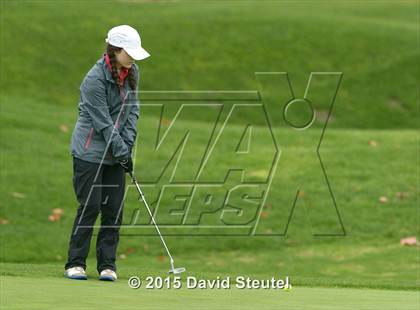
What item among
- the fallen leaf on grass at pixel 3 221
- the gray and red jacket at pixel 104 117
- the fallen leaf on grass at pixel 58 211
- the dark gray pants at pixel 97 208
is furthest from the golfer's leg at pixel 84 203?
the fallen leaf on grass at pixel 58 211

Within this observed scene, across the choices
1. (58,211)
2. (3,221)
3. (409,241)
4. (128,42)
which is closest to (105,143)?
(128,42)

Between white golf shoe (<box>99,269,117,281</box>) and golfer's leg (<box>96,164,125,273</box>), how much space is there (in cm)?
18

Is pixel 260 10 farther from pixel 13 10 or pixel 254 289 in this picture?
pixel 254 289

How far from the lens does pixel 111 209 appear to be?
906 centimetres

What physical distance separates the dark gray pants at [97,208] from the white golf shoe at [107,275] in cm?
8

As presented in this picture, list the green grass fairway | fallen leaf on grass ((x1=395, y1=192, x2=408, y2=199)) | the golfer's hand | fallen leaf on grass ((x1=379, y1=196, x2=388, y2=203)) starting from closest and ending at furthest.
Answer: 1. the green grass fairway
2. the golfer's hand
3. fallen leaf on grass ((x1=379, y1=196, x2=388, y2=203))
4. fallen leaf on grass ((x1=395, y1=192, x2=408, y2=199))

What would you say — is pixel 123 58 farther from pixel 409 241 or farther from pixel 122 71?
pixel 409 241

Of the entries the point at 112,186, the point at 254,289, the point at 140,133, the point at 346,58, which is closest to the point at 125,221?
the point at 140,133

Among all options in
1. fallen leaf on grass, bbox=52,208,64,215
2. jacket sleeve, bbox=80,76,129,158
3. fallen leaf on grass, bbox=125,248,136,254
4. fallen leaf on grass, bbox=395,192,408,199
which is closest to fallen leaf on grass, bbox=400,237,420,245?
fallen leaf on grass, bbox=395,192,408,199

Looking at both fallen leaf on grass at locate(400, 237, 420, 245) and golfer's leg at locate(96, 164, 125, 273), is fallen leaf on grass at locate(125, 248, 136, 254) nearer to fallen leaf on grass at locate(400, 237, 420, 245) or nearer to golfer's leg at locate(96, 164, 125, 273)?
fallen leaf on grass at locate(400, 237, 420, 245)

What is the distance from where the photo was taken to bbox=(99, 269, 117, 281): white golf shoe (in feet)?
28.3

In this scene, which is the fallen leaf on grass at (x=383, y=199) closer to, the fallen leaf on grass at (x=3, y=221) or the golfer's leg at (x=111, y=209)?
the fallen leaf on grass at (x=3, y=221)

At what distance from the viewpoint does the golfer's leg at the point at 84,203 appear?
8.79 meters

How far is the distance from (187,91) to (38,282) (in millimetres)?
20285
